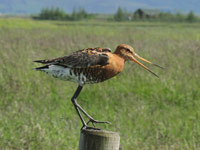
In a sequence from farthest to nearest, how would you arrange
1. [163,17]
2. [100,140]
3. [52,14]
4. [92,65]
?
[52,14] → [163,17] → [92,65] → [100,140]

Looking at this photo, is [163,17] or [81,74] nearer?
[81,74]

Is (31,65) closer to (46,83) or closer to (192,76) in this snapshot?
(46,83)

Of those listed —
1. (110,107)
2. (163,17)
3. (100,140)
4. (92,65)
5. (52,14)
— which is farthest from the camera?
(52,14)

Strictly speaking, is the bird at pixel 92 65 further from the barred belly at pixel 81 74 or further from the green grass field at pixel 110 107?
the green grass field at pixel 110 107

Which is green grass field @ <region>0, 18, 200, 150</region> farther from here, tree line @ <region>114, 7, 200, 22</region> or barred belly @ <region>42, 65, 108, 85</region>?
tree line @ <region>114, 7, 200, 22</region>

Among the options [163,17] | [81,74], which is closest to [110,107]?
[81,74]

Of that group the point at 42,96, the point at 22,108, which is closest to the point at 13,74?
the point at 42,96

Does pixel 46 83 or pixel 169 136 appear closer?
pixel 169 136

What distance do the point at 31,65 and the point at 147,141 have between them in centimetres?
433

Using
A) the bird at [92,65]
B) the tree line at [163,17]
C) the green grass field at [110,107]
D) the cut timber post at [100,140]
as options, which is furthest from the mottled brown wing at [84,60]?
the tree line at [163,17]

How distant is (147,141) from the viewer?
4168 millimetres

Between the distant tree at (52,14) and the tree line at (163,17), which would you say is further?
the distant tree at (52,14)

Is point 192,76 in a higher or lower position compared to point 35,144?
higher

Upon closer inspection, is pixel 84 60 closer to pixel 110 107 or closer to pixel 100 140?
pixel 100 140
